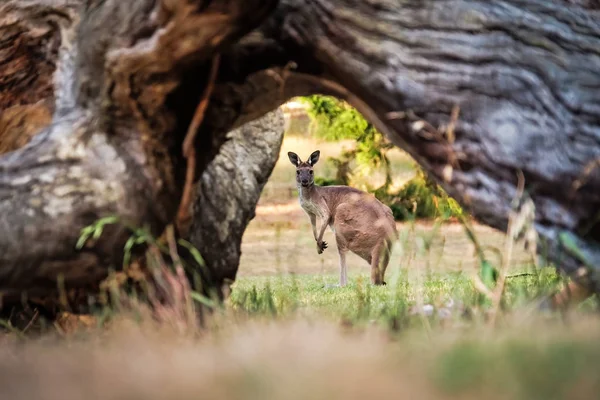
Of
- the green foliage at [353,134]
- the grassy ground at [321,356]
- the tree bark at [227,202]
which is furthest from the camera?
the green foliage at [353,134]

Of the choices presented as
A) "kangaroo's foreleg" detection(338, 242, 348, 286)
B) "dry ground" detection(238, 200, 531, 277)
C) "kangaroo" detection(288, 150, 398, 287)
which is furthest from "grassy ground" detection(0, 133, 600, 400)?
"dry ground" detection(238, 200, 531, 277)

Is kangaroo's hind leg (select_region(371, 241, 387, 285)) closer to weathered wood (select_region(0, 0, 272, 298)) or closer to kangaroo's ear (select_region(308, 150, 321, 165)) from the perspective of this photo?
kangaroo's ear (select_region(308, 150, 321, 165))

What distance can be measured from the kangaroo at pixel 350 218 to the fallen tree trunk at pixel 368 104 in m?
6.54

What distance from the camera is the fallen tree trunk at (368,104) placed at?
4.16 m

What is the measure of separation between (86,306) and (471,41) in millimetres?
2233

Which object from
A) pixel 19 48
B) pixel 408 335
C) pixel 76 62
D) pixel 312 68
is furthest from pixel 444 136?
pixel 19 48

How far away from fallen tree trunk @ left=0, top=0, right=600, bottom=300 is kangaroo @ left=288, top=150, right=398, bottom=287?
21.4ft

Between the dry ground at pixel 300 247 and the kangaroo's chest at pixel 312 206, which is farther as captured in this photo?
the dry ground at pixel 300 247

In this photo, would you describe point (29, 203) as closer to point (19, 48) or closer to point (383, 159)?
point (19, 48)

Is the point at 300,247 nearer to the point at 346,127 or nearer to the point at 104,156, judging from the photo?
the point at 346,127

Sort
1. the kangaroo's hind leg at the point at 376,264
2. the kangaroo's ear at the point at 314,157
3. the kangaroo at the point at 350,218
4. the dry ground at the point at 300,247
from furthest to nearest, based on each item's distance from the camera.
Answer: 1. the dry ground at the point at 300,247
2. the kangaroo's ear at the point at 314,157
3. the kangaroo at the point at 350,218
4. the kangaroo's hind leg at the point at 376,264

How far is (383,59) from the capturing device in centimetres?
451

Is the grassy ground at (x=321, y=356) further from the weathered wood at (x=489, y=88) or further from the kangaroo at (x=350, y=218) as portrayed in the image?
the kangaroo at (x=350, y=218)

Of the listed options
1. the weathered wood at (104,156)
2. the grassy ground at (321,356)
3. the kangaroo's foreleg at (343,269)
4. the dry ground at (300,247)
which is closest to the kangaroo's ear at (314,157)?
the dry ground at (300,247)
